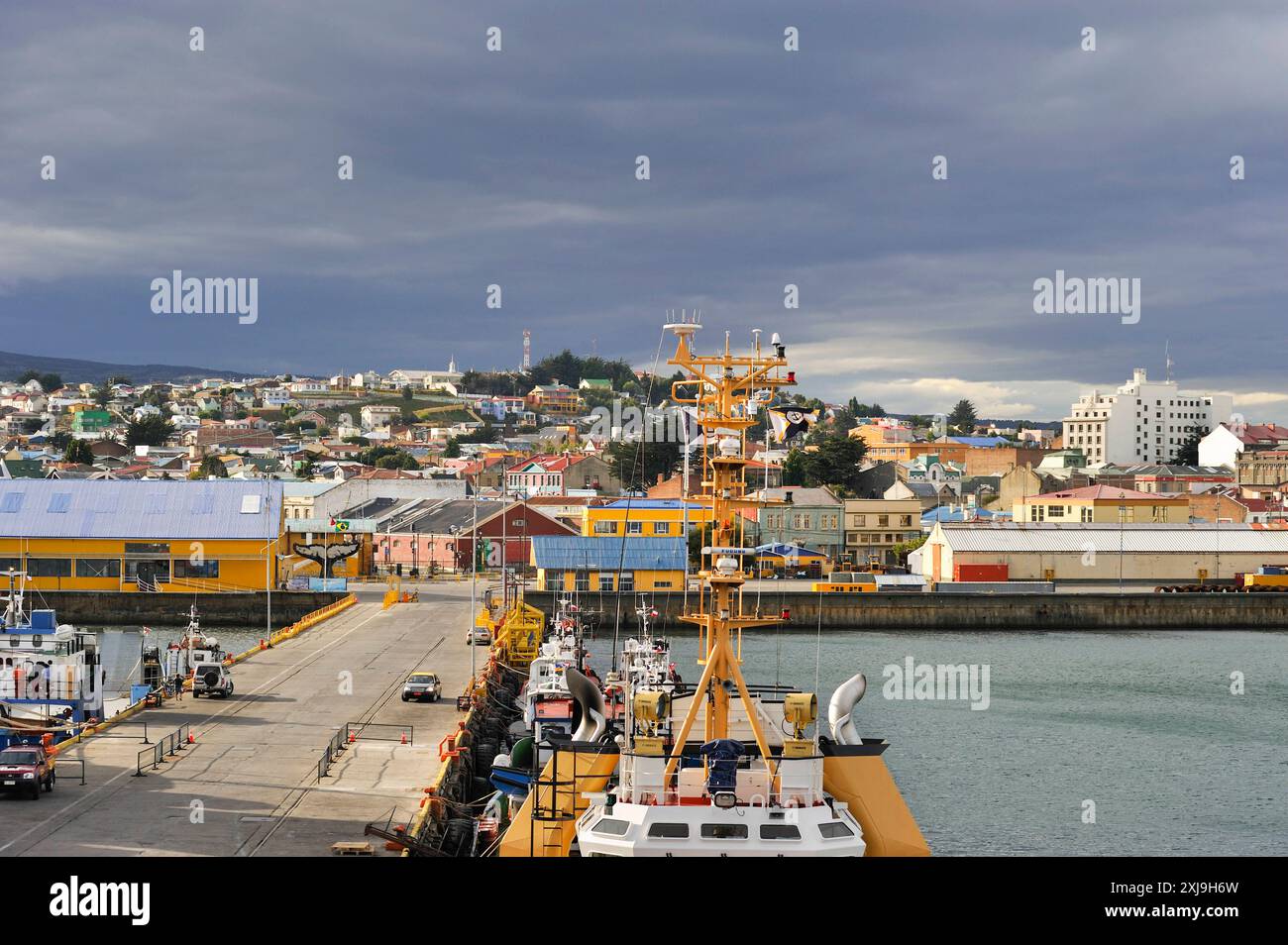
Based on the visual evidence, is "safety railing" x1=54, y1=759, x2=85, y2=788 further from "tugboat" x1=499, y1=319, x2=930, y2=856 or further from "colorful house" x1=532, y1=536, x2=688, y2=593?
"colorful house" x1=532, y1=536, x2=688, y2=593

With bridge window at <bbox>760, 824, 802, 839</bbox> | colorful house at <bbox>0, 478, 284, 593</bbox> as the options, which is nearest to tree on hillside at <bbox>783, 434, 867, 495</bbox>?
colorful house at <bbox>0, 478, 284, 593</bbox>

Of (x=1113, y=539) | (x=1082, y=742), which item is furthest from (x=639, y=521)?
(x=1082, y=742)

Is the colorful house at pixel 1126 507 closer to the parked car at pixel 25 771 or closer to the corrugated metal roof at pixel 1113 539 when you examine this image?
the corrugated metal roof at pixel 1113 539

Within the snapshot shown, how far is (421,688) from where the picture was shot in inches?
1559

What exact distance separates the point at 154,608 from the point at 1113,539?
59629mm

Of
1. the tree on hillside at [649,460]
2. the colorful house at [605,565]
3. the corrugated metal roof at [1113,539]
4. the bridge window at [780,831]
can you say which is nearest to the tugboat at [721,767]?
the bridge window at [780,831]

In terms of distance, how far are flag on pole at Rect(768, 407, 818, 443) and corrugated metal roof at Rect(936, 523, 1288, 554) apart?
69.5 metres

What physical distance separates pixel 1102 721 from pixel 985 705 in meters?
4.27

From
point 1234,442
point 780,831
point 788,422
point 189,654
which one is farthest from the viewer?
point 1234,442

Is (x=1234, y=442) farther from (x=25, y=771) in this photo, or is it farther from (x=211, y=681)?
(x=25, y=771)

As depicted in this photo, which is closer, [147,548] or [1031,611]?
[147,548]

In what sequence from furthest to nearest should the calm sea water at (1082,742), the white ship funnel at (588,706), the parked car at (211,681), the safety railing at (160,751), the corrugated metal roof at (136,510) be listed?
1. the corrugated metal roof at (136,510)
2. the parked car at (211,681)
3. the calm sea water at (1082,742)
4. the safety railing at (160,751)
5. the white ship funnel at (588,706)

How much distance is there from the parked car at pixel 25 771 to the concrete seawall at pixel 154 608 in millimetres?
50998

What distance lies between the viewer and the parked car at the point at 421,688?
39.5 m
